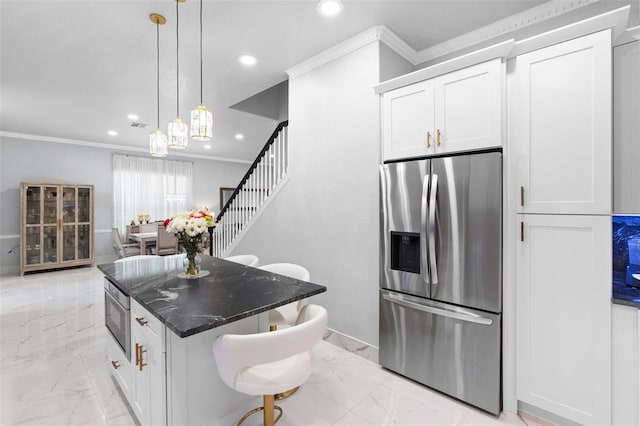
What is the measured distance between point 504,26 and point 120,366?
13.4 ft

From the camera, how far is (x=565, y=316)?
1761 mm

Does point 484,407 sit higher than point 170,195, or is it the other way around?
point 170,195

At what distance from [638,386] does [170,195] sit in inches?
359

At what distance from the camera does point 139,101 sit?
442 centimetres

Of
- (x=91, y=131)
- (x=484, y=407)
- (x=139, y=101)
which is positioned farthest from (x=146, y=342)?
(x=91, y=131)

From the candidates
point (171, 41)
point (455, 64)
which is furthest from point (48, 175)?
point (455, 64)

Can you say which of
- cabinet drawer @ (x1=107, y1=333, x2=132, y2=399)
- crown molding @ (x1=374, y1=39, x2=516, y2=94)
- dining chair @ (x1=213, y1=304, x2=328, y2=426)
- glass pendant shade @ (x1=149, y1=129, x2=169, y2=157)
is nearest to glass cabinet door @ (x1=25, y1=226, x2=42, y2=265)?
glass pendant shade @ (x1=149, y1=129, x2=169, y2=157)

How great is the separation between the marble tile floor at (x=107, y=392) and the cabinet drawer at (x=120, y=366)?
0.18 metres

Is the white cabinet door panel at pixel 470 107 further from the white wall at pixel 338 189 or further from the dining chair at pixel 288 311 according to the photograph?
the dining chair at pixel 288 311

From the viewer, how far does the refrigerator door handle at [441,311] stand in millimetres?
1962

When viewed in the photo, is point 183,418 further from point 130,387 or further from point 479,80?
point 479,80

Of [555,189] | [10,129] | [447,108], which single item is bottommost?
[555,189]

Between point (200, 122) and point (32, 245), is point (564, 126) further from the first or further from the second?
point (32, 245)

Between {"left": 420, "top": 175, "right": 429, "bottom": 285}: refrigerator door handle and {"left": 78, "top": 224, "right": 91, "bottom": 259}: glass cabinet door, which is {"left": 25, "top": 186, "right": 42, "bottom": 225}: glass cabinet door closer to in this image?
{"left": 78, "top": 224, "right": 91, "bottom": 259}: glass cabinet door
